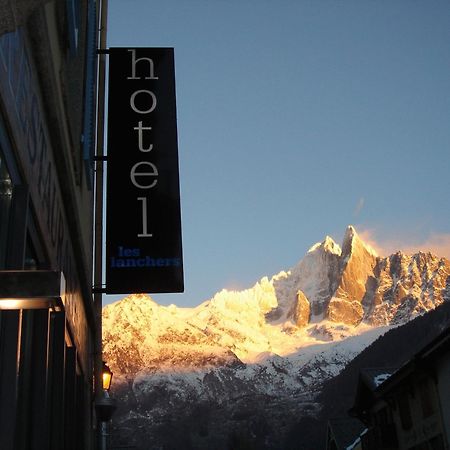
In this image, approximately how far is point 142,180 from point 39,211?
4854 millimetres

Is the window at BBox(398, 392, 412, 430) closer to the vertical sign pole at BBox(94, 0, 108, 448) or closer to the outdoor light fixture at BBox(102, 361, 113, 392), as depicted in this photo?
the outdoor light fixture at BBox(102, 361, 113, 392)

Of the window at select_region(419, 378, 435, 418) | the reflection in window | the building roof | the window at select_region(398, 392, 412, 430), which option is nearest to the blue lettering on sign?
the reflection in window

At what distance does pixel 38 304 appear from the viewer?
2.98 m

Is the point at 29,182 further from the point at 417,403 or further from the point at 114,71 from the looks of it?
the point at 417,403

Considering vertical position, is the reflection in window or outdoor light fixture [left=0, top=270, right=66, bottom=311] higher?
the reflection in window

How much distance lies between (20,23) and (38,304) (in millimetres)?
1076

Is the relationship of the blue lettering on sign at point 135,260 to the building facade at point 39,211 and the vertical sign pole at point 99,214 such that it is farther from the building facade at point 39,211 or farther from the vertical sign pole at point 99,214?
the vertical sign pole at point 99,214

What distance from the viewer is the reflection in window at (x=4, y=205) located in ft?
16.1

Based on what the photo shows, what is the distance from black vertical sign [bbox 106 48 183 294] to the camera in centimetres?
1039

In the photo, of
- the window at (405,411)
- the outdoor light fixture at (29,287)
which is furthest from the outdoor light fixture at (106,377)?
the window at (405,411)

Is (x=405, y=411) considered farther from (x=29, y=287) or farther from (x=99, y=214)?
(x=29, y=287)

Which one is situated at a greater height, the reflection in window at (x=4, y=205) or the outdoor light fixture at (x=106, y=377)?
the outdoor light fixture at (x=106, y=377)

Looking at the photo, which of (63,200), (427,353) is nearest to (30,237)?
(63,200)

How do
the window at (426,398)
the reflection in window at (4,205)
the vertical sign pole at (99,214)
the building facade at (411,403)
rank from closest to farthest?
1. the reflection in window at (4,205)
2. the vertical sign pole at (99,214)
3. the building facade at (411,403)
4. the window at (426,398)
